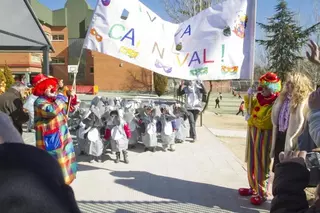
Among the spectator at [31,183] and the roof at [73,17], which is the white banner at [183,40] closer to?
the spectator at [31,183]

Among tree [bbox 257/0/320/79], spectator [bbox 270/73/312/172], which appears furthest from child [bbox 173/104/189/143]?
tree [bbox 257/0/320/79]

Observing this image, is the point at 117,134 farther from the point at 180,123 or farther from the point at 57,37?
the point at 57,37

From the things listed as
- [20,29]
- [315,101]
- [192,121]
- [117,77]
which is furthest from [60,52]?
[315,101]

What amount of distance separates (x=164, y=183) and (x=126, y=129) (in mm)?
1711

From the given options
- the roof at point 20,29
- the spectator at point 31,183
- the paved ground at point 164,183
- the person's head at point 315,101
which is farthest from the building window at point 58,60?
the spectator at point 31,183

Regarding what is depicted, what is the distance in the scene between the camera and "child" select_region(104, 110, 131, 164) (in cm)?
633

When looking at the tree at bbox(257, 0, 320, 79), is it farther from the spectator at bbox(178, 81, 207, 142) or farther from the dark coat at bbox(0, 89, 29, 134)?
the dark coat at bbox(0, 89, 29, 134)

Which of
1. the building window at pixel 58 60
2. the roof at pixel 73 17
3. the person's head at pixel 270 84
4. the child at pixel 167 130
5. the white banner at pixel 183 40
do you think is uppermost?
the roof at pixel 73 17

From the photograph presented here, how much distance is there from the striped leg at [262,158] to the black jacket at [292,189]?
2.73 m

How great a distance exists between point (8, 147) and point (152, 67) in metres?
4.00

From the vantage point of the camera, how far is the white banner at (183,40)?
486cm

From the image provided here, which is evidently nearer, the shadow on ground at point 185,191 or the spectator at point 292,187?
the spectator at point 292,187

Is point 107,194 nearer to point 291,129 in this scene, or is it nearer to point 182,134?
point 291,129

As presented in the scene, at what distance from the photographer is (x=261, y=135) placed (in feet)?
14.0
